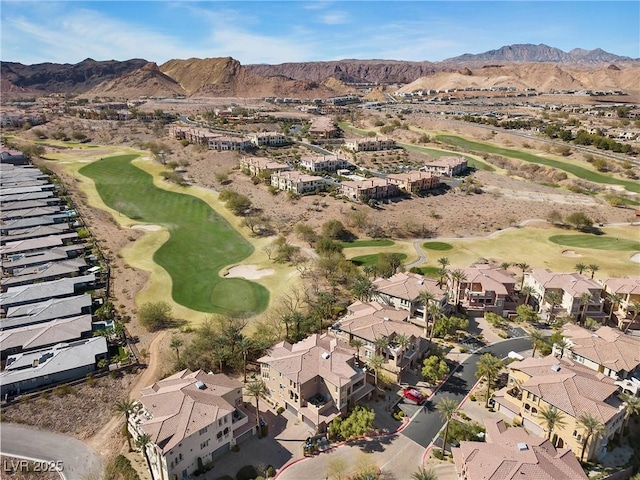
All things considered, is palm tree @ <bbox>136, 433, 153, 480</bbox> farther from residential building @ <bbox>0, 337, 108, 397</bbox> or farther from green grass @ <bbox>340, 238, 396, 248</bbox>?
green grass @ <bbox>340, 238, 396, 248</bbox>

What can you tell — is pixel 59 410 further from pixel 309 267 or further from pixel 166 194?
pixel 166 194

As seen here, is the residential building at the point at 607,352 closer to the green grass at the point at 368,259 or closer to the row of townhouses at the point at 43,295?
the green grass at the point at 368,259

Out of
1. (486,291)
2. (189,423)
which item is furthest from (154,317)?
(486,291)

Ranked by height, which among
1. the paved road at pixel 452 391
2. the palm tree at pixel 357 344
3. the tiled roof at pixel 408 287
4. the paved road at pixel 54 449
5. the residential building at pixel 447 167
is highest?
the residential building at pixel 447 167

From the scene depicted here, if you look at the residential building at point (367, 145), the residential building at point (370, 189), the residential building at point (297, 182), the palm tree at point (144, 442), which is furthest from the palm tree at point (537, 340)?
the residential building at point (367, 145)

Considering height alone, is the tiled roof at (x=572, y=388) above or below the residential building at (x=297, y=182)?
below

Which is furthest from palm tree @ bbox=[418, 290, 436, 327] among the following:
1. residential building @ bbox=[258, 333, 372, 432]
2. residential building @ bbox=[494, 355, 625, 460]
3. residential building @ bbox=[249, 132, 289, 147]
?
residential building @ bbox=[249, 132, 289, 147]

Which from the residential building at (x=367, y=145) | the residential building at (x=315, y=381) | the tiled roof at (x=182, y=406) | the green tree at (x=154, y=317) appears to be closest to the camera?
the tiled roof at (x=182, y=406)

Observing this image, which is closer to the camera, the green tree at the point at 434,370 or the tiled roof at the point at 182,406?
the tiled roof at the point at 182,406
